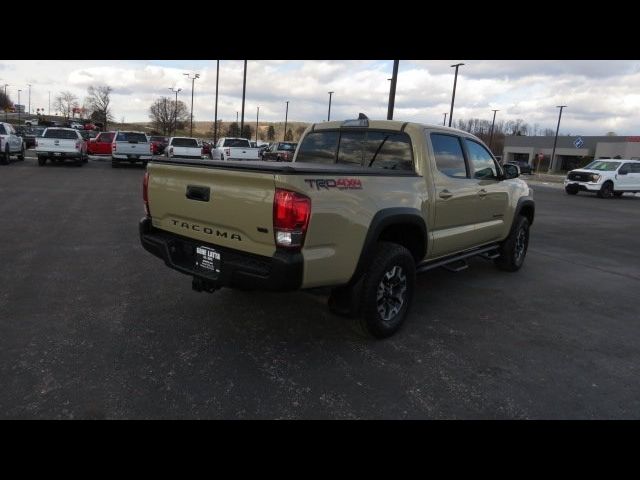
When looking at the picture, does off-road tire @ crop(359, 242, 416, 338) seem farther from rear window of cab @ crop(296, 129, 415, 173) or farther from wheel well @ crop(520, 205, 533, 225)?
wheel well @ crop(520, 205, 533, 225)

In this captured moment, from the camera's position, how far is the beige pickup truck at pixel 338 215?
335 cm

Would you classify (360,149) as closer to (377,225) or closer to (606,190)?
(377,225)

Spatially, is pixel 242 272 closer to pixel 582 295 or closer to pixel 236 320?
pixel 236 320

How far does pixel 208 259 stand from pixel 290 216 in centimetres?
93

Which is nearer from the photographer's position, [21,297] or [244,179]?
[244,179]

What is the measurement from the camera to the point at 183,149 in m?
23.4

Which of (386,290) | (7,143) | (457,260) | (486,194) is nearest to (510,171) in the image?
(486,194)

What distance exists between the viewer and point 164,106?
285ft

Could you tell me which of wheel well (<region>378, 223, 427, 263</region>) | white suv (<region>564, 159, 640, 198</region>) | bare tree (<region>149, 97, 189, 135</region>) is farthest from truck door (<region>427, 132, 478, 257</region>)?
bare tree (<region>149, 97, 189, 135</region>)

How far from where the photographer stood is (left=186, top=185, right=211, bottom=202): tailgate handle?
147 inches

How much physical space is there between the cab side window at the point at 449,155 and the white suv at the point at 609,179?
20.8 metres

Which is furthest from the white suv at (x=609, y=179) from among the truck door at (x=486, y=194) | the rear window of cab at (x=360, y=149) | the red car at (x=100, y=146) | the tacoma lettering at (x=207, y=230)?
the red car at (x=100, y=146)
